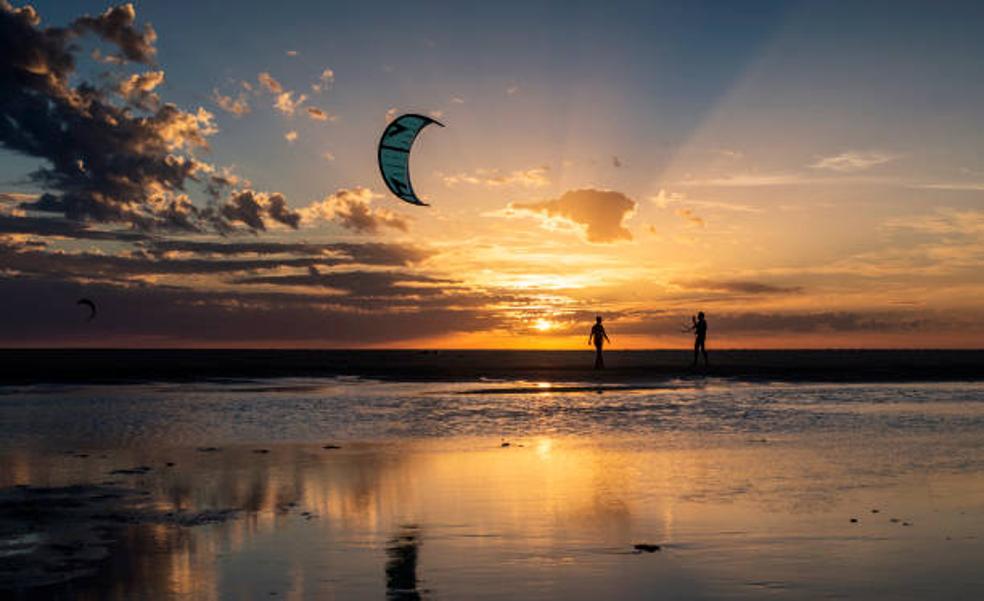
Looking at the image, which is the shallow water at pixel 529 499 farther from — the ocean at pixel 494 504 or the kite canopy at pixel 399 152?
the kite canopy at pixel 399 152

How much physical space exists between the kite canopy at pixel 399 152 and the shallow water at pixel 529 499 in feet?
17.3

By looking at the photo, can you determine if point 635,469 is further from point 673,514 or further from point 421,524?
point 421,524

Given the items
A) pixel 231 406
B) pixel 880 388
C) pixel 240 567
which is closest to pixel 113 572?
pixel 240 567

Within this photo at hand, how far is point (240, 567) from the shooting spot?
→ 7.66 metres

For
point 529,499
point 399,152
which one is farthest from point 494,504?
point 399,152

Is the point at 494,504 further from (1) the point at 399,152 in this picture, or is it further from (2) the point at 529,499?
(1) the point at 399,152

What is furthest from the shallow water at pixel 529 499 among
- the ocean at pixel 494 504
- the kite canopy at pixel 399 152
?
the kite canopy at pixel 399 152

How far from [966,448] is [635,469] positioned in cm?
582

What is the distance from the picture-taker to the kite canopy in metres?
23.0

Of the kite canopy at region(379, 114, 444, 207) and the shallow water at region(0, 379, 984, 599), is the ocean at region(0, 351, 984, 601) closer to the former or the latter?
the shallow water at region(0, 379, 984, 599)

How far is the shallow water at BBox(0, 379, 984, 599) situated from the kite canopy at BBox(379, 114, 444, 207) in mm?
5269

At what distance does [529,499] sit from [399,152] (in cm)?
1479

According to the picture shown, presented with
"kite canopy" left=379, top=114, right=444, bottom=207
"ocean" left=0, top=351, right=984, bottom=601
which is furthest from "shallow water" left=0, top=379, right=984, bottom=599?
"kite canopy" left=379, top=114, right=444, bottom=207

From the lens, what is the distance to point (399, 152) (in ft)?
78.7
